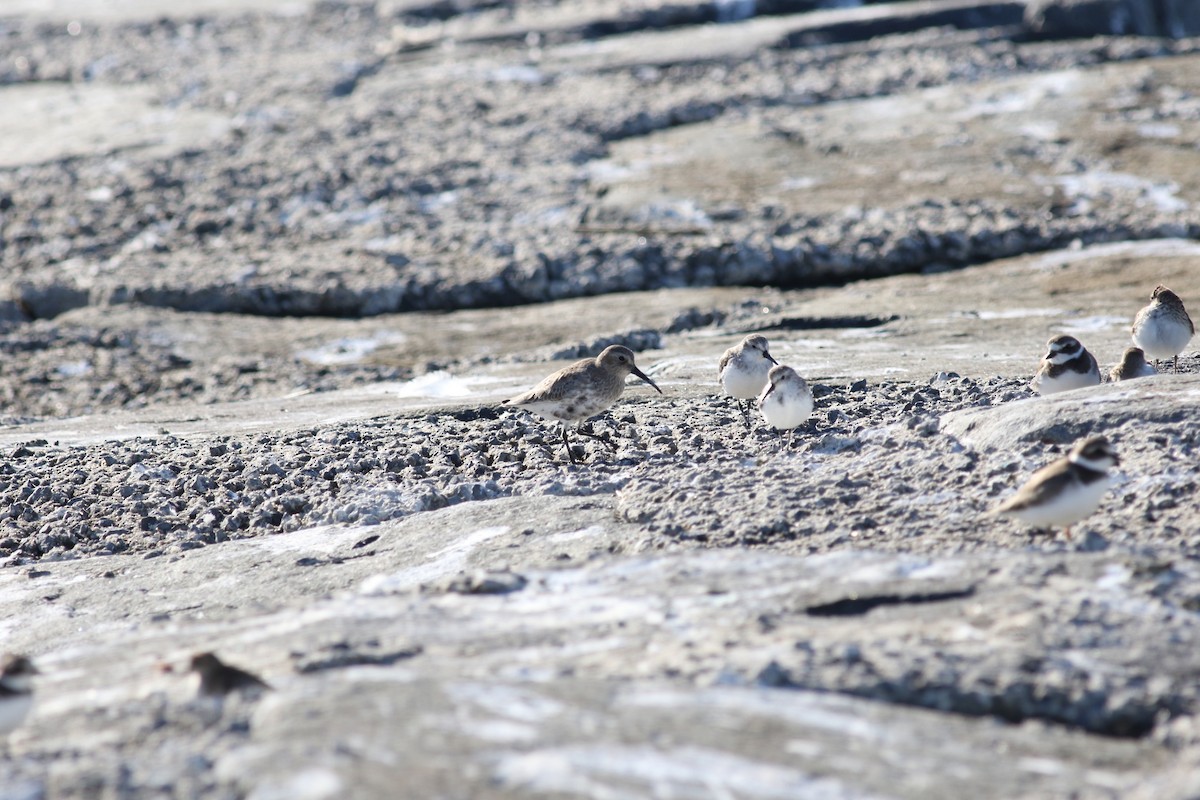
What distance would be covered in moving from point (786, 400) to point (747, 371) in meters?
0.89

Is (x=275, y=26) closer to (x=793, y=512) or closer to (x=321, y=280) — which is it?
(x=321, y=280)

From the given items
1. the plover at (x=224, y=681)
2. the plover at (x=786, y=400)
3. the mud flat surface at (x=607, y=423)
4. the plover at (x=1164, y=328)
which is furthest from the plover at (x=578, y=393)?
the plover at (x=224, y=681)

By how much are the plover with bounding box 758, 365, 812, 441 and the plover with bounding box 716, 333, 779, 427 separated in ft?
2.24

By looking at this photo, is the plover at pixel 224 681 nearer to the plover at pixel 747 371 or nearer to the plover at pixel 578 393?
the plover at pixel 578 393

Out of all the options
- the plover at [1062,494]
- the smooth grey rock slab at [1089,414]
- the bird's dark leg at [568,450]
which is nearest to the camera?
the plover at [1062,494]

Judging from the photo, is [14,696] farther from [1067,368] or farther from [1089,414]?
[1067,368]

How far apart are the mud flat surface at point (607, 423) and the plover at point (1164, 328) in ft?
3.94

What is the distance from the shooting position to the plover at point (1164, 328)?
948cm

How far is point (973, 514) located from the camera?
6.68 metres

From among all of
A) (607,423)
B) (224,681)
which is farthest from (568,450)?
(224,681)

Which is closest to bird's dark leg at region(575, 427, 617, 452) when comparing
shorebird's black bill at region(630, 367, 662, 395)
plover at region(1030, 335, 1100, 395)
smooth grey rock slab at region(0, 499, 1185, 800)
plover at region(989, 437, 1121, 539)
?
shorebird's black bill at region(630, 367, 662, 395)

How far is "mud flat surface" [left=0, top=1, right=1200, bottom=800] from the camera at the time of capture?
4.55 meters

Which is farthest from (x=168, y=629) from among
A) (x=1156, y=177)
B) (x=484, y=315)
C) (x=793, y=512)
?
(x=1156, y=177)

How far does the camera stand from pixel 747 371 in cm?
938
